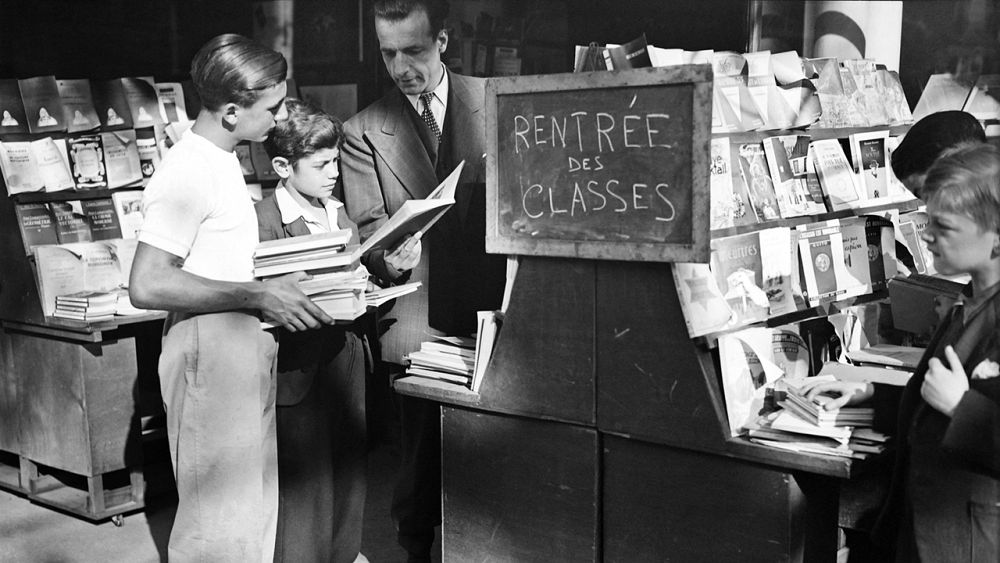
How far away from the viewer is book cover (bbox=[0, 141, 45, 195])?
4.45m

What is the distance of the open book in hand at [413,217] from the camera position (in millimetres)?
2883

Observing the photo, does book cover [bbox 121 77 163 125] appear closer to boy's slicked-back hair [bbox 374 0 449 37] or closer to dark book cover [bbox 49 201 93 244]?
dark book cover [bbox 49 201 93 244]

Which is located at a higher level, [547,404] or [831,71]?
[831,71]

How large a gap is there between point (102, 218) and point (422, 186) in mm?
2043

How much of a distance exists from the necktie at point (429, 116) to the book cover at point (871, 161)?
1.45 meters

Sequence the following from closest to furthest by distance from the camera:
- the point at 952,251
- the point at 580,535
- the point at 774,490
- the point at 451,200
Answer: the point at 952,251, the point at 774,490, the point at 580,535, the point at 451,200

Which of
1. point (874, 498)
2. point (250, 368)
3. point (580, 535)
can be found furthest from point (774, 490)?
point (250, 368)

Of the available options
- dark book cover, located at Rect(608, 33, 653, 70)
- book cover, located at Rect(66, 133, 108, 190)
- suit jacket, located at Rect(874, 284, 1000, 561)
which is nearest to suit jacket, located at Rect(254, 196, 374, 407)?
dark book cover, located at Rect(608, 33, 653, 70)

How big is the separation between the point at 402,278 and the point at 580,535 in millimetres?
1217

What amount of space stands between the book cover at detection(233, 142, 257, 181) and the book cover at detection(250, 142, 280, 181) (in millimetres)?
17

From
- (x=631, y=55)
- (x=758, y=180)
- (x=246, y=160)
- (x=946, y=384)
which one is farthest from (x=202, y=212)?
(x=246, y=160)

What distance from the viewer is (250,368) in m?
2.90

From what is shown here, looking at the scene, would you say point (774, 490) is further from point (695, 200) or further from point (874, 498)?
point (695, 200)

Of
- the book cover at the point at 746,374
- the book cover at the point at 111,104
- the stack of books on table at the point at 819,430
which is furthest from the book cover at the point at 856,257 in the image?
the book cover at the point at 111,104
